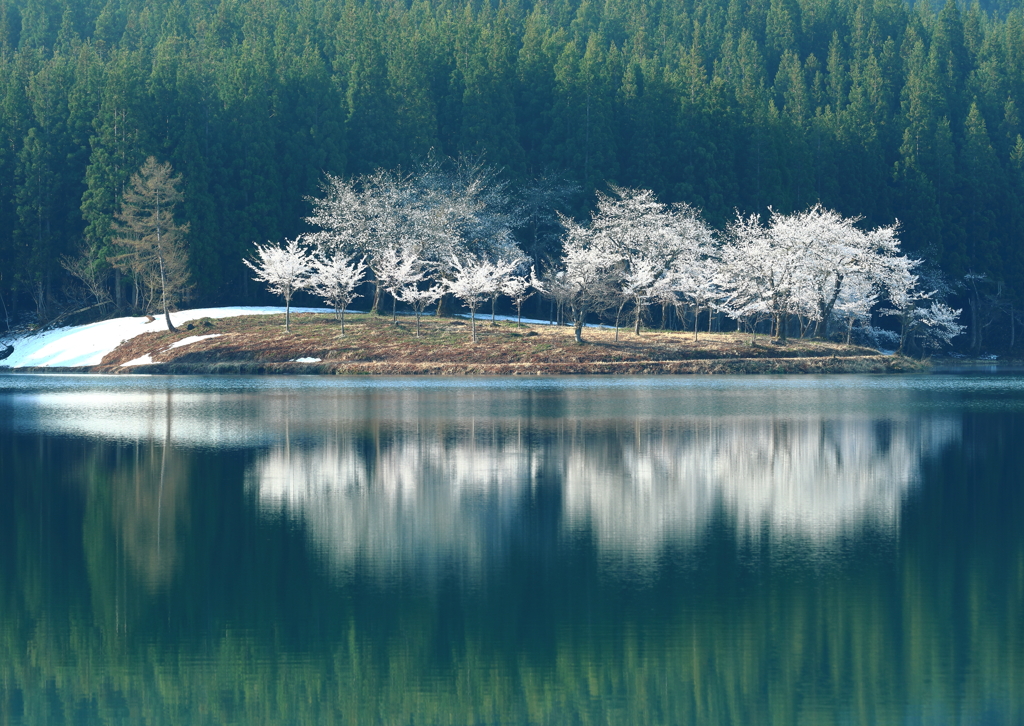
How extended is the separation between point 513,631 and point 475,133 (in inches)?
2907

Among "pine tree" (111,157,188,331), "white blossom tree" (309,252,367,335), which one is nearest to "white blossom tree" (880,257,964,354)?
"white blossom tree" (309,252,367,335)

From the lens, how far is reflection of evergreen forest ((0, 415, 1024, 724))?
993 cm

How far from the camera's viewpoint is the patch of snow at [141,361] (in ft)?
201

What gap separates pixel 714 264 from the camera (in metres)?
69.9

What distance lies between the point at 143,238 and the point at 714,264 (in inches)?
1304

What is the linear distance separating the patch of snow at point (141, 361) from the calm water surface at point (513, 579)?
3310cm

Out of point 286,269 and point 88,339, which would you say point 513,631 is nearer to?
point 286,269

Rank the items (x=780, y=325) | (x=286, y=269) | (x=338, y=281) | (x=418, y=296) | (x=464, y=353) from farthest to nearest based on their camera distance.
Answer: (x=338, y=281) < (x=418, y=296) < (x=286, y=269) < (x=780, y=325) < (x=464, y=353)

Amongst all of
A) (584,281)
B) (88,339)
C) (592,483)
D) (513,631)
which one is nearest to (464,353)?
(584,281)

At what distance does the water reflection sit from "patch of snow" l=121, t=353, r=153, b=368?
32856 mm

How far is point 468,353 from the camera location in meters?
59.3

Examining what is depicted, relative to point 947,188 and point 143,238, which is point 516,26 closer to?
point 947,188

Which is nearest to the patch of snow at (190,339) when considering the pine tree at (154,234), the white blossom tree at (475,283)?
the pine tree at (154,234)

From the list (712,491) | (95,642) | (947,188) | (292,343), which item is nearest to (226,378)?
(292,343)
